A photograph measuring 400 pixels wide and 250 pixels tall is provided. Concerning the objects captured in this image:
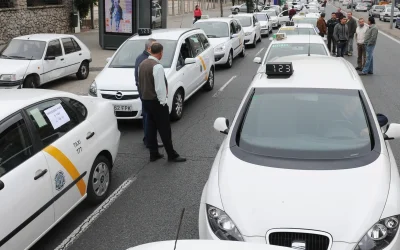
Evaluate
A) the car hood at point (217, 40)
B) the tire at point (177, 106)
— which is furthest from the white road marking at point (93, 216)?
the car hood at point (217, 40)

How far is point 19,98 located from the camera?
4.84 metres

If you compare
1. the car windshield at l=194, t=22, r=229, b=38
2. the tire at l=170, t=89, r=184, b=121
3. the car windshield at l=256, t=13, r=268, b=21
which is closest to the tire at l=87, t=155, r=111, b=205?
the tire at l=170, t=89, r=184, b=121

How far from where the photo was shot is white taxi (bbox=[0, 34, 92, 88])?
1161cm

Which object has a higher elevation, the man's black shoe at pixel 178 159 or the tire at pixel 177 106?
the tire at pixel 177 106

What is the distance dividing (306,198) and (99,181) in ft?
9.93

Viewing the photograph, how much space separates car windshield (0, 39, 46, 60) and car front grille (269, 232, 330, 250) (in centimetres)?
1069

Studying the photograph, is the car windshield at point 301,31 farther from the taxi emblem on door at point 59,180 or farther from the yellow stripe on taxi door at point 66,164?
the taxi emblem on door at point 59,180

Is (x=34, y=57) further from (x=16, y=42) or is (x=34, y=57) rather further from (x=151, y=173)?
(x=151, y=173)

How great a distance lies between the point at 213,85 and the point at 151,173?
6350 millimetres

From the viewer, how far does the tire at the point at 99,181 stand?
550 cm

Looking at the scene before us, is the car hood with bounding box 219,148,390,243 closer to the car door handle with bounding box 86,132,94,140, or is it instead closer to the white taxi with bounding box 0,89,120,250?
the white taxi with bounding box 0,89,120,250

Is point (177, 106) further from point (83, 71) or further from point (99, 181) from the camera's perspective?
point (83, 71)

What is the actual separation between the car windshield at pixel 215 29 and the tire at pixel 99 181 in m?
11.2

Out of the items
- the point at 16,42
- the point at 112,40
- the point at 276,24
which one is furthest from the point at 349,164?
the point at 276,24
